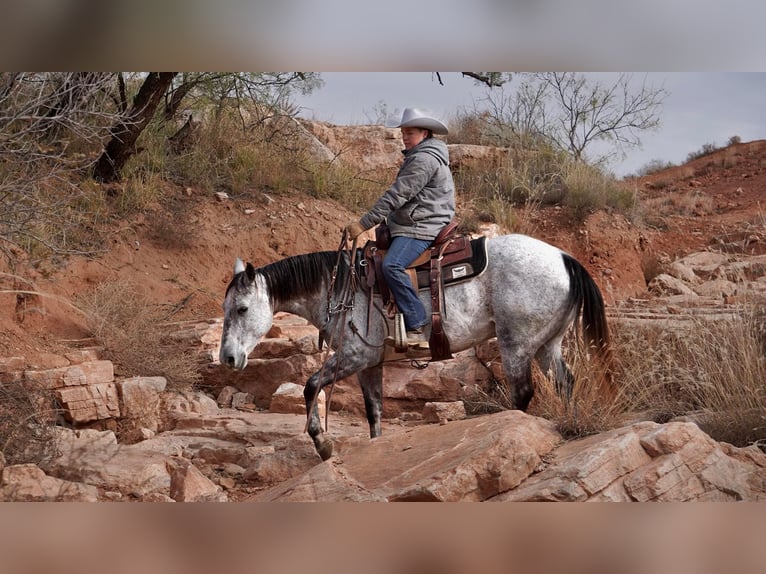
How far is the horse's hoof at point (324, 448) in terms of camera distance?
22.6 ft

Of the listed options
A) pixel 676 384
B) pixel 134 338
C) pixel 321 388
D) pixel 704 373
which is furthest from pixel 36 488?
pixel 676 384

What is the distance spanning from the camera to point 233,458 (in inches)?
306

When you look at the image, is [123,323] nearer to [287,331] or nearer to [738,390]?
[287,331]

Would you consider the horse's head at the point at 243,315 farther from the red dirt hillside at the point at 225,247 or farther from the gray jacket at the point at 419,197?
the red dirt hillside at the point at 225,247

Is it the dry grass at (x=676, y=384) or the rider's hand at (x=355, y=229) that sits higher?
the rider's hand at (x=355, y=229)

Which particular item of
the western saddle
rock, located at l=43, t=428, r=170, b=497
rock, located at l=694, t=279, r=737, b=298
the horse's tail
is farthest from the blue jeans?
rock, located at l=694, t=279, r=737, b=298

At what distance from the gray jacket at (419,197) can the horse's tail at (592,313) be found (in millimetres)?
1243

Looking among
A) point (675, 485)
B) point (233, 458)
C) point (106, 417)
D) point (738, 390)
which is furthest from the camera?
point (106, 417)

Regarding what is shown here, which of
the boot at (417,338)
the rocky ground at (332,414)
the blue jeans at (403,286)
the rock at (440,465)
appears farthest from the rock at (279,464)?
the blue jeans at (403,286)

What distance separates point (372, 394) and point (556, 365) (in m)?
1.70

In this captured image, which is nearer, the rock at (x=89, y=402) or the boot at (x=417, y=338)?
the boot at (x=417, y=338)

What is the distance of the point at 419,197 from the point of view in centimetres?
703
